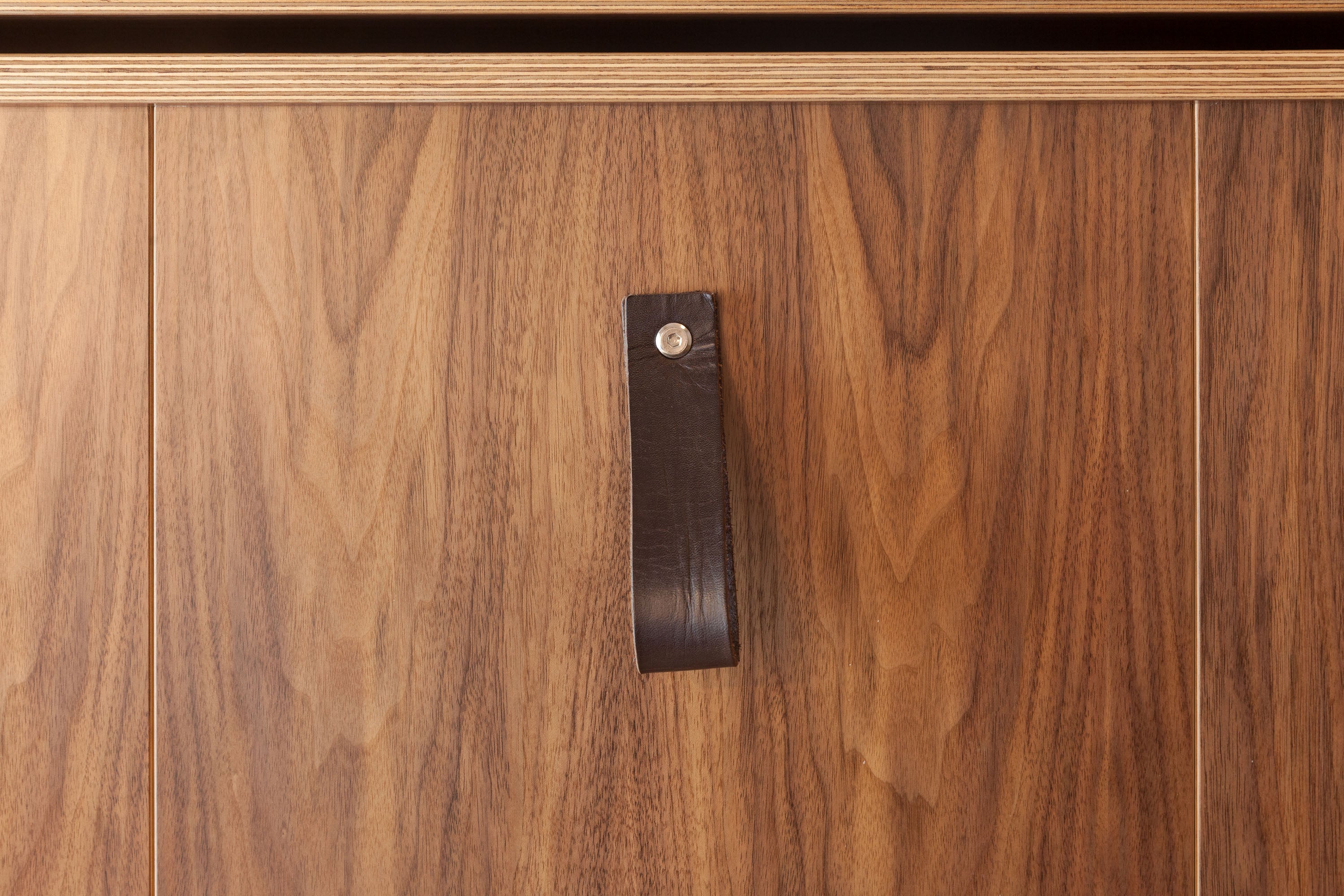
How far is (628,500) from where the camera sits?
0.32 metres

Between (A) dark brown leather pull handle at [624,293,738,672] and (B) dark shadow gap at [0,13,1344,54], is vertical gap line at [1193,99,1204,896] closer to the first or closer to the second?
(B) dark shadow gap at [0,13,1344,54]

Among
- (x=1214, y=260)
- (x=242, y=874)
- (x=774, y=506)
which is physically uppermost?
(x=1214, y=260)

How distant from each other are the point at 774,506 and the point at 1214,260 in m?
0.21

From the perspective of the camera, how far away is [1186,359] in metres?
0.33

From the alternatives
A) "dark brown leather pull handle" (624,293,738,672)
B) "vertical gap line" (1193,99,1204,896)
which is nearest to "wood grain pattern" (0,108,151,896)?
"dark brown leather pull handle" (624,293,738,672)

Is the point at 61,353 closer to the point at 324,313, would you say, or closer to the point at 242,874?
the point at 324,313

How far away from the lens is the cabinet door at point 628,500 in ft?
1.03

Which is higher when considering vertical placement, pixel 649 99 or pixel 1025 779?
pixel 649 99

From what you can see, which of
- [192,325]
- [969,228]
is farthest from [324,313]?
[969,228]

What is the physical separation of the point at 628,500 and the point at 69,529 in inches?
8.8

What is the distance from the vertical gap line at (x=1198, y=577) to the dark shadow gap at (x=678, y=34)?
73 mm

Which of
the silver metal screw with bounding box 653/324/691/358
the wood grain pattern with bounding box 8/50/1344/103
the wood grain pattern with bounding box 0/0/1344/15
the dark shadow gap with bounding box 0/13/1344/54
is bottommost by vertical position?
the silver metal screw with bounding box 653/324/691/358

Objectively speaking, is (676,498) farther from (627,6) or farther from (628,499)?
(627,6)

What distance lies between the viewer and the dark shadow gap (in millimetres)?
339
